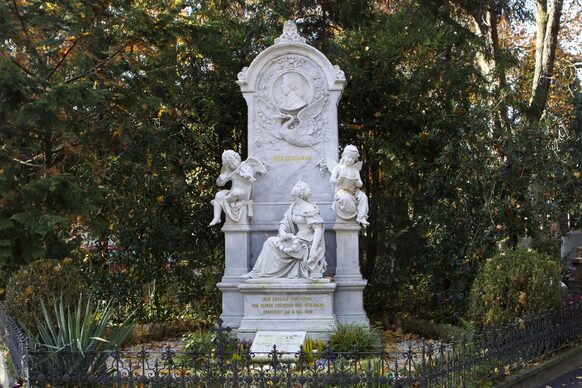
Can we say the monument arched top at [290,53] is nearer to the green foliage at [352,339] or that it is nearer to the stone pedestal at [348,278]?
the stone pedestal at [348,278]

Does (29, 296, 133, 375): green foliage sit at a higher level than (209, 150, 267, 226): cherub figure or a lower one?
lower

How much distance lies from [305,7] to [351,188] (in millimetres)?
5333

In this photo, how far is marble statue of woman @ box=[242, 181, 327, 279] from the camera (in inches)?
372

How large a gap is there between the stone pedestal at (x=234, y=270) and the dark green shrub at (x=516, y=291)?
3.02 m

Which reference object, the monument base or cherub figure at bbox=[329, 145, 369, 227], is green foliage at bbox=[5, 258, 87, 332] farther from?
cherub figure at bbox=[329, 145, 369, 227]

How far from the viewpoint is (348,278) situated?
983cm

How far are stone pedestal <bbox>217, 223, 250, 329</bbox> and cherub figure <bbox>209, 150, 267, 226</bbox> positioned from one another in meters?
0.19

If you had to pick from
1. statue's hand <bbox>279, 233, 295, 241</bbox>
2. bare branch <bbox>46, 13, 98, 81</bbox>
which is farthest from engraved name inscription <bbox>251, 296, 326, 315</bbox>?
bare branch <bbox>46, 13, 98, 81</bbox>

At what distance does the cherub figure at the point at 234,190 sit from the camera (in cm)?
1002

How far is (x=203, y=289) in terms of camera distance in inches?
509

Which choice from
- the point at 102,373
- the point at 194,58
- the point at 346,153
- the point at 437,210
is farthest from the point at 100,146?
the point at 102,373

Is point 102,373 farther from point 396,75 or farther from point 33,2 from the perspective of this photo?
point 396,75

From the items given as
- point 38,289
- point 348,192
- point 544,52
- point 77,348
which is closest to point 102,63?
point 38,289

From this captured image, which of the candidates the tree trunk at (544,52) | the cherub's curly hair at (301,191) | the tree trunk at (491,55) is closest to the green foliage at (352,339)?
the cherub's curly hair at (301,191)
